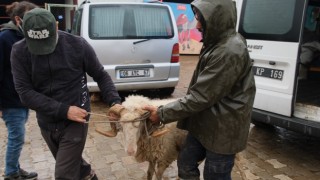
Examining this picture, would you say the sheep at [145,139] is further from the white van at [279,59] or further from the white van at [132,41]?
the white van at [132,41]

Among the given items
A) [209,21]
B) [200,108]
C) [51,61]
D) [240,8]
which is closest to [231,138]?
[200,108]

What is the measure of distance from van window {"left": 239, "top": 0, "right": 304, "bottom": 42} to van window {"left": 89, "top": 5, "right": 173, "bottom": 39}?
252 cm

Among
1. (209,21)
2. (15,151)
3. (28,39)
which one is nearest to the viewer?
(209,21)

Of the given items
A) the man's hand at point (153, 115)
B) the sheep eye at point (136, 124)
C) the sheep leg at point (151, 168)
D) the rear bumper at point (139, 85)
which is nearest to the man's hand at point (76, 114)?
the sheep eye at point (136, 124)

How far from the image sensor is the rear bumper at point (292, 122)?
176 inches

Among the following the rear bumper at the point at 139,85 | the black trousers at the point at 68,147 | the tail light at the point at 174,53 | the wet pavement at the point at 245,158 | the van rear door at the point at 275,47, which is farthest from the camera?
the tail light at the point at 174,53

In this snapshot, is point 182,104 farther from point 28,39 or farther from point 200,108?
point 28,39

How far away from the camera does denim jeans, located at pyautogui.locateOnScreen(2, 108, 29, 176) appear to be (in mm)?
4031

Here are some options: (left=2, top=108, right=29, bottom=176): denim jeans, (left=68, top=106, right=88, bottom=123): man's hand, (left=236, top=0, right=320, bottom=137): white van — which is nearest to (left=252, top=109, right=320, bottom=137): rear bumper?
(left=236, top=0, right=320, bottom=137): white van

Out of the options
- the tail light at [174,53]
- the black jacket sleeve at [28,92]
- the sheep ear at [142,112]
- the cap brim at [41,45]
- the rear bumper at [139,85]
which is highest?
the cap brim at [41,45]

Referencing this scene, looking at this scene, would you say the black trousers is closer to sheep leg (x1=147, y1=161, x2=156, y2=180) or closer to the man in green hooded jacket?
the man in green hooded jacket

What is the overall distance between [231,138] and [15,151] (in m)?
2.60

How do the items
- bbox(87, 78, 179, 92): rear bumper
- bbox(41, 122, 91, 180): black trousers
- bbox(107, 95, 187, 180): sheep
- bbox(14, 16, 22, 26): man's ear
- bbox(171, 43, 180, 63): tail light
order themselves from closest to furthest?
bbox(41, 122, 91, 180): black trousers, bbox(107, 95, 187, 180): sheep, bbox(14, 16, 22, 26): man's ear, bbox(87, 78, 179, 92): rear bumper, bbox(171, 43, 180, 63): tail light

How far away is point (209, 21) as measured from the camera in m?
2.60
